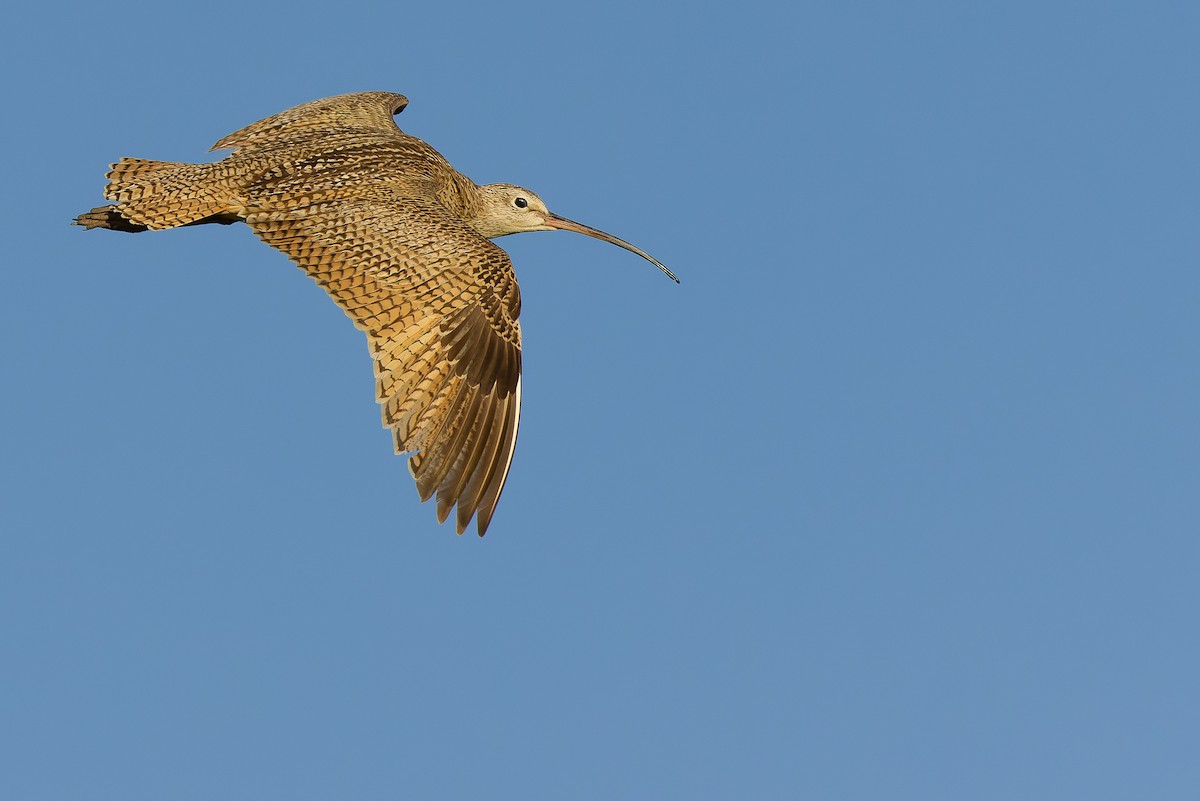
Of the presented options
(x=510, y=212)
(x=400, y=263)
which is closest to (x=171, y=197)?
(x=400, y=263)

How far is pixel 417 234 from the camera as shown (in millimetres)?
19969

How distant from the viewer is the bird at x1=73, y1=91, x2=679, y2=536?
18422 mm

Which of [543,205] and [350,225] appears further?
[543,205]

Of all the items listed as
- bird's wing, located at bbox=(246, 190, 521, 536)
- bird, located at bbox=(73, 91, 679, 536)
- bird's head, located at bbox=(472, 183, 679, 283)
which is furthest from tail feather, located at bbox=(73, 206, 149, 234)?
bird's head, located at bbox=(472, 183, 679, 283)

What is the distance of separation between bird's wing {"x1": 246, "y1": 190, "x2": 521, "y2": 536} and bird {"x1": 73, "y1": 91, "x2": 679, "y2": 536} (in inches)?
0.6

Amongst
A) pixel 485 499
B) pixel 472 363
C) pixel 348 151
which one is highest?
pixel 348 151

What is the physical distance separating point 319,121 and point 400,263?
229 inches

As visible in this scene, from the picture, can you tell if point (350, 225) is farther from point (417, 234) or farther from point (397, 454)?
point (397, 454)

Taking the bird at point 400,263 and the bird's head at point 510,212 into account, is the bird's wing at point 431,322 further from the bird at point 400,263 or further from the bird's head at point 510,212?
the bird's head at point 510,212

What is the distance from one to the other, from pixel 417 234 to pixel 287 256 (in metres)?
1.49

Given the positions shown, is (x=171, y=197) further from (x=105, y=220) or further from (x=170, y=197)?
(x=105, y=220)

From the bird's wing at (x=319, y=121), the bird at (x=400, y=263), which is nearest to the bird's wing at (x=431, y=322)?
the bird at (x=400, y=263)

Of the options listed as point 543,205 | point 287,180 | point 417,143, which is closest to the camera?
point 287,180

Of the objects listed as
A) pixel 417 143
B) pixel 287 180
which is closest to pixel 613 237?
pixel 417 143
